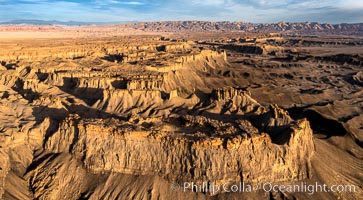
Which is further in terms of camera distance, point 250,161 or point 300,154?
point 300,154

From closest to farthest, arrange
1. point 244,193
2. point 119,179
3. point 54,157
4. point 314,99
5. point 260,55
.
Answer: point 244,193, point 119,179, point 54,157, point 314,99, point 260,55

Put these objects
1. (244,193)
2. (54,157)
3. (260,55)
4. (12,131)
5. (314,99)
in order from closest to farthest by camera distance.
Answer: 1. (244,193)
2. (54,157)
3. (12,131)
4. (314,99)
5. (260,55)

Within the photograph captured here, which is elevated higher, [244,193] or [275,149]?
[275,149]

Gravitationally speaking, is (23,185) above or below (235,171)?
below

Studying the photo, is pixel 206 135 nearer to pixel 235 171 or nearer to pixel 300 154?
pixel 235 171

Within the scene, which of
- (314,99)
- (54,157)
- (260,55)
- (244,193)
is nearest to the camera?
(244,193)

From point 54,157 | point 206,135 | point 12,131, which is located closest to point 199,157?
point 206,135

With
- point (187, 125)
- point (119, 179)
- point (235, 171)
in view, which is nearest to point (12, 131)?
point (119, 179)

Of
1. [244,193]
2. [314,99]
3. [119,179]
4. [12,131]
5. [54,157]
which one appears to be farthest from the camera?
[314,99]

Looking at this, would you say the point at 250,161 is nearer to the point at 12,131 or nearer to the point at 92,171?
the point at 92,171
